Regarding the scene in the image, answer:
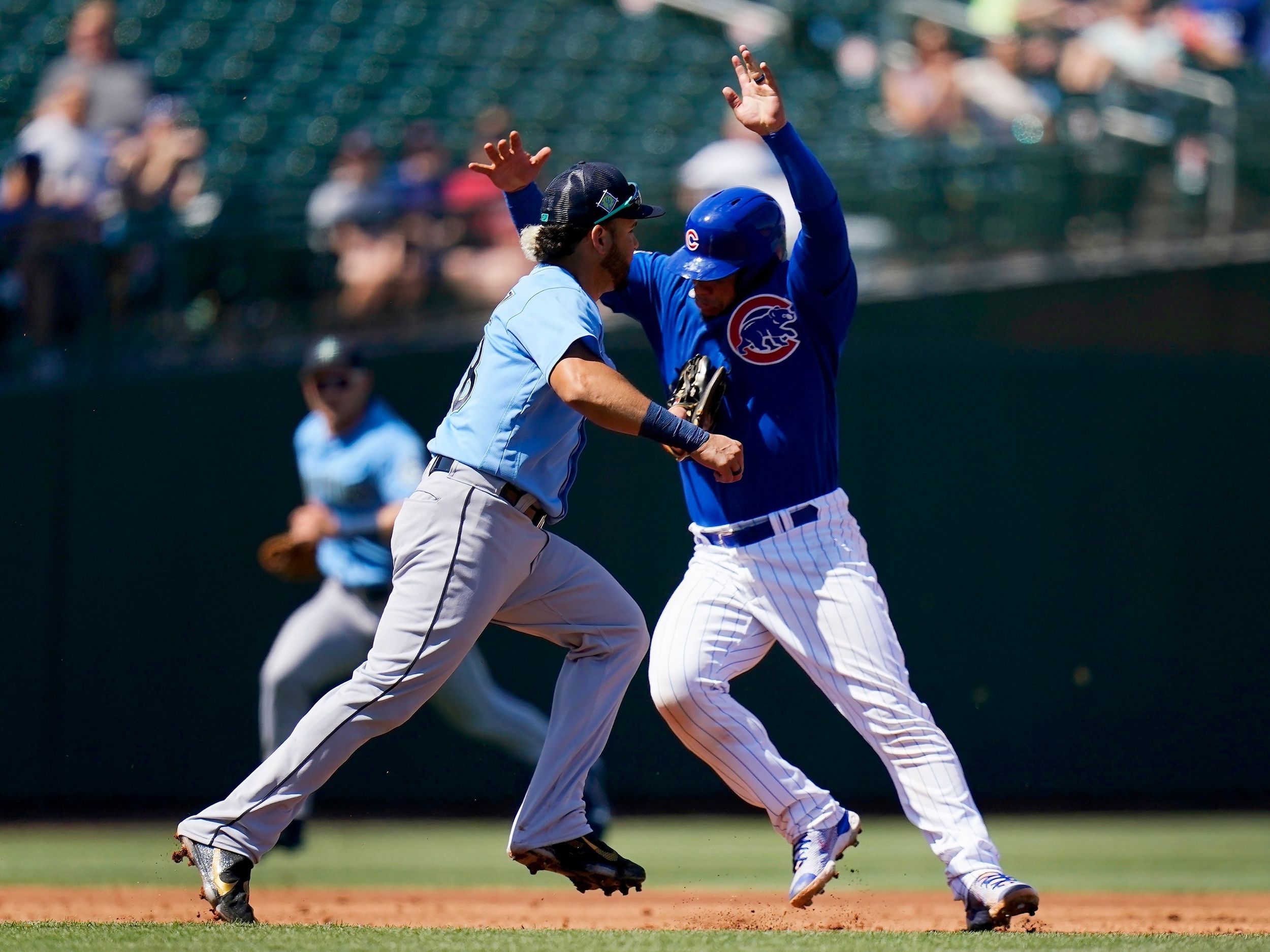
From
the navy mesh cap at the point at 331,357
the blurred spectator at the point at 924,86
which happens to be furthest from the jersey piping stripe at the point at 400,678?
the blurred spectator at the point at 924,86

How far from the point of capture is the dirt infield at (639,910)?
3885 millimetres

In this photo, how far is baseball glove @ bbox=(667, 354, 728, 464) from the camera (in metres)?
3.41

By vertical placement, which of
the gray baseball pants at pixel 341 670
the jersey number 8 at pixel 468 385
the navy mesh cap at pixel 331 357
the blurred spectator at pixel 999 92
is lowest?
the gray baseball pants at pixel 341 670

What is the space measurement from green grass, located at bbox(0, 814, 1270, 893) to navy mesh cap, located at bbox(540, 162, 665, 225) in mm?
2477

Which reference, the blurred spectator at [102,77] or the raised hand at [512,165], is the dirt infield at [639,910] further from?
the blurred spectator at [102,77]

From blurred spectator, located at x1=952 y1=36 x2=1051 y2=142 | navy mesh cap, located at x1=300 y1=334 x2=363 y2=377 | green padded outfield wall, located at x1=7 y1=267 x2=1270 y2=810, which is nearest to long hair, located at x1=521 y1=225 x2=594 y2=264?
navy mesh cap, located at x1=300 y1=334 x2=363 y2=377

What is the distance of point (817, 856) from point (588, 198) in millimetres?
1661

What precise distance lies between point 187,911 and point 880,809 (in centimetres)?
350

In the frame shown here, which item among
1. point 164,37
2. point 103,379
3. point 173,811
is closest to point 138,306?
point 103,379

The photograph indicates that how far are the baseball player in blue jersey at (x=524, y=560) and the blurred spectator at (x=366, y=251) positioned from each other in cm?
332

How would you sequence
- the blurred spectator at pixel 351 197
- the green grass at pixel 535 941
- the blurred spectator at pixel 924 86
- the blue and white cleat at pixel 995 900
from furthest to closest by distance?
1. the blurred spectator at pixel 924 86
2. the blurred spectator at pixel 351 197
3. the blue and white cleat at pixel 995 900
4. the green grass at pixel 535 941

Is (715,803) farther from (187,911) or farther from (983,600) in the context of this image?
(187,911)

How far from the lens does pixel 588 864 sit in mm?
3527

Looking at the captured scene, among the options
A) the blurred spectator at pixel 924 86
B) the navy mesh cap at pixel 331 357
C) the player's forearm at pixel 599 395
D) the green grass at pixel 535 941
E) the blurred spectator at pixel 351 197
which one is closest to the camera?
the green grass at pixel 535 941
